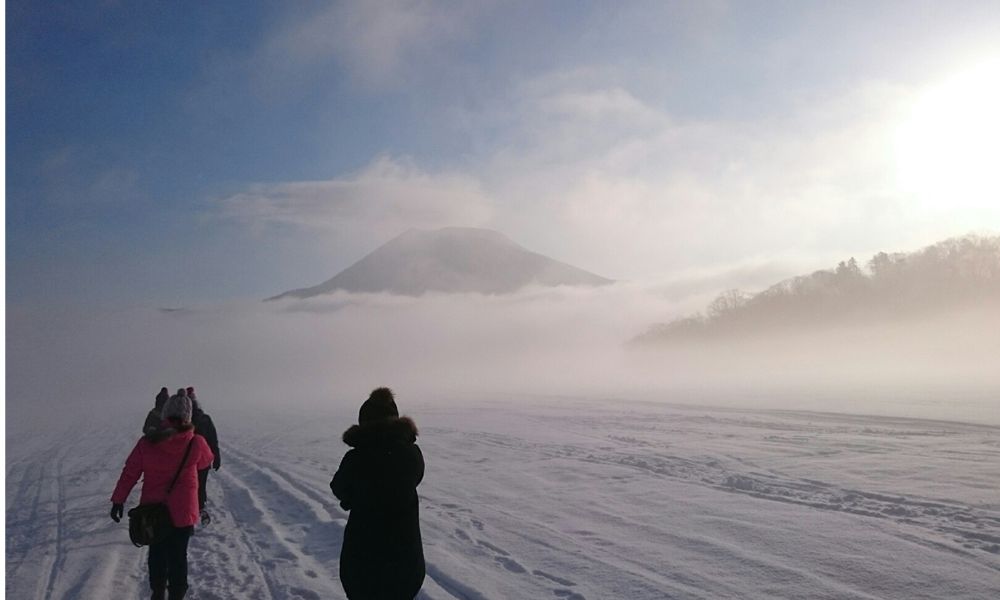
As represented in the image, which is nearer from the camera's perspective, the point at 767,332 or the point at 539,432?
the point at 539,432

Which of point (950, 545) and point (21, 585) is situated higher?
point (950, 545)

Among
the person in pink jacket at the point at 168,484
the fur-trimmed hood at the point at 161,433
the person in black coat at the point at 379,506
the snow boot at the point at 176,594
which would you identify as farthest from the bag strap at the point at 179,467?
the person in black coat at the point at 379,506

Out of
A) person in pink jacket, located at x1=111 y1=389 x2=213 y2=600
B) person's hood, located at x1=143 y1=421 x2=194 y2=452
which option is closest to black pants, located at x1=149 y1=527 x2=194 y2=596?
person in pink jacket, located at x1=111 y1=389 x2=213 y2=600

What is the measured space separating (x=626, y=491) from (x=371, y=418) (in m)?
6.36

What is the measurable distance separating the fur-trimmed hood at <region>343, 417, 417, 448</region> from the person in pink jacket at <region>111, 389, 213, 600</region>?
220 cm

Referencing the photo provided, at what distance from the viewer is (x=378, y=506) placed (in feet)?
11.7

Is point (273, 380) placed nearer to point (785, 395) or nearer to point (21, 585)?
point (785, 395)

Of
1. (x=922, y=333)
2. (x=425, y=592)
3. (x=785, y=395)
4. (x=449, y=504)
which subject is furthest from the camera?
(x=922, y=333)

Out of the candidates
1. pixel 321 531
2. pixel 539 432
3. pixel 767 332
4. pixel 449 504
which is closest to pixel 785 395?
pixel 539 432

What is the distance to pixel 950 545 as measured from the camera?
6078mm

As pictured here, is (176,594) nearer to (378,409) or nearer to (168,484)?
(168,484)

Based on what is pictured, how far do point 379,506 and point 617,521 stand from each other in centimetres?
477

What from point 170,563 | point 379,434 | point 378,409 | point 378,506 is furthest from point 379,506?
point 170,563

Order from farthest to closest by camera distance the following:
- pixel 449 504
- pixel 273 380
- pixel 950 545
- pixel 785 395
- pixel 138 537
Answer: pixel 273 380 → pixel 785 395 → pixel 449 504 → pixel 950 545 → pixel 138 537
